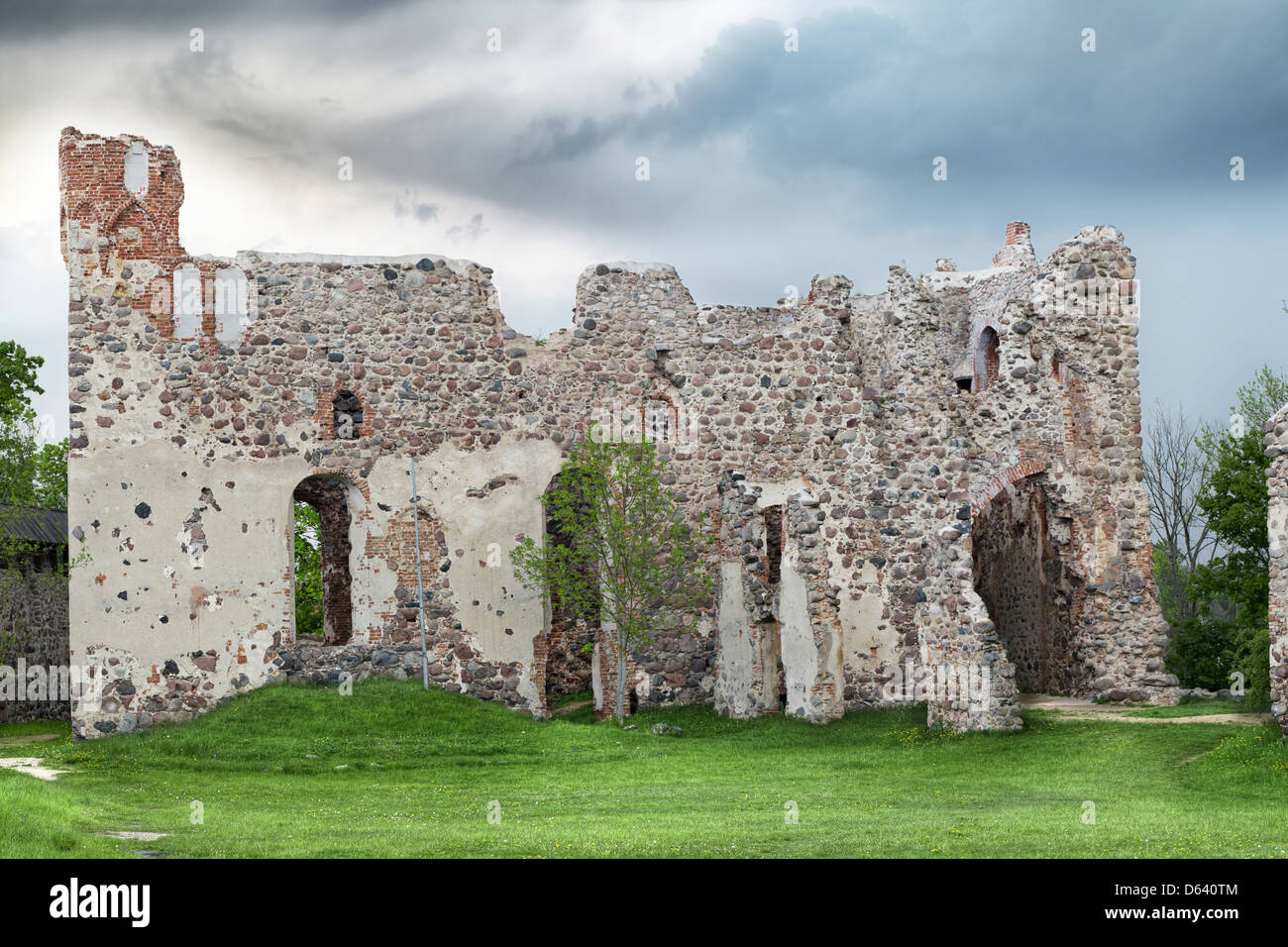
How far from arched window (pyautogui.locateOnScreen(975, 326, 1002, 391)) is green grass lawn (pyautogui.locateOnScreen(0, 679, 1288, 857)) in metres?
12.1

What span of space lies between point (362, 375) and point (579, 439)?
3615 millimetres

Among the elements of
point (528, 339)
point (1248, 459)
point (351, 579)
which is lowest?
point (351, 579)

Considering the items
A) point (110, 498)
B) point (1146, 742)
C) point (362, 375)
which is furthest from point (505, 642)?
point (1146, 742)

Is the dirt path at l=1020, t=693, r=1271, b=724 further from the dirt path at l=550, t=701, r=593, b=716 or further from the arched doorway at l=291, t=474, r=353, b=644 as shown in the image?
the arched doorway at l=291, t=474, r=353, b=644

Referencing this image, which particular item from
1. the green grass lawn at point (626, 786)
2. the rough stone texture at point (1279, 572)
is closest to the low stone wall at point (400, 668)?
the green grass lawn at point (626, 786)

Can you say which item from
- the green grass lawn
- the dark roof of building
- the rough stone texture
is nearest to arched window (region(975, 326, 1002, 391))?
the green grass lawn

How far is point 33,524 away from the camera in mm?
31922

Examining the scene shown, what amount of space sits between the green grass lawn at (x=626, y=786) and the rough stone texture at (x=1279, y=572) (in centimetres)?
51

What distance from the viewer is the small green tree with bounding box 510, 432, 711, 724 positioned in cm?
2256

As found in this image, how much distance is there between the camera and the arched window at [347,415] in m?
23.5

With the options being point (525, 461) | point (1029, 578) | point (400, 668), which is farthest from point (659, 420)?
point (1029, 578)

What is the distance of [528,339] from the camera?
24375 millimetres

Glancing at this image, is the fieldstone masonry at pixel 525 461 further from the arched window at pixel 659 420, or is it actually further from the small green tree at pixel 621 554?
the small green tree at pixel 621 554
